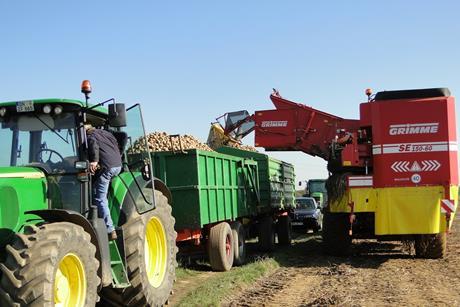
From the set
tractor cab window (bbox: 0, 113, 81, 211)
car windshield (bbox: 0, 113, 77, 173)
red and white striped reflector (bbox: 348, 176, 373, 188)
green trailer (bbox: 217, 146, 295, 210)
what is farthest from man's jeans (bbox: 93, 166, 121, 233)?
green trailer (bbox: 217, 146, 295, 210)

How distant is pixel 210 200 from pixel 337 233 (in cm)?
341

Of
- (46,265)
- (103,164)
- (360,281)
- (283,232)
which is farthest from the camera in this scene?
(283,232)

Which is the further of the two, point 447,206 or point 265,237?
point 265,237

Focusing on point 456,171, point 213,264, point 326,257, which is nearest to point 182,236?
point 213,264

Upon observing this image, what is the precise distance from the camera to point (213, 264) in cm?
1033

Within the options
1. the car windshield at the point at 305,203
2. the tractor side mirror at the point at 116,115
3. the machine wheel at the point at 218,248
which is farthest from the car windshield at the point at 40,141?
the car windshield at the point at 305,203

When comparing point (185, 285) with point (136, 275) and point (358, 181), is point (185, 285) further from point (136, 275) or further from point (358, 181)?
point (358, 181)

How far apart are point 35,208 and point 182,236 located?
15.1 ft

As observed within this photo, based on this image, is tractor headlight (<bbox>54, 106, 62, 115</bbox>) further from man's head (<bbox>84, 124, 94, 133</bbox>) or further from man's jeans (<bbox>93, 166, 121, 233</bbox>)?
man's jeans (<bbox>93, 166, 121, 233</bbox>)

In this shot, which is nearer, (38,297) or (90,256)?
(38,297)

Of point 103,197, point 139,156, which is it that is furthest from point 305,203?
point 103,197

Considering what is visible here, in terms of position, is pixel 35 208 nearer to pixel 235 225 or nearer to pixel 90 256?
pixel 90 256

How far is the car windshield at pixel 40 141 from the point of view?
5.64 metres

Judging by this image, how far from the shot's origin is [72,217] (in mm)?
5148
